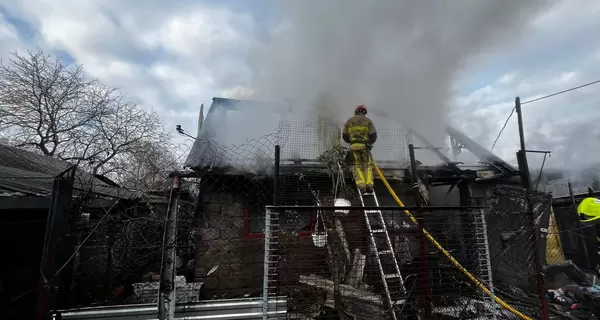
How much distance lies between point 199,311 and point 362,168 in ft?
12.0

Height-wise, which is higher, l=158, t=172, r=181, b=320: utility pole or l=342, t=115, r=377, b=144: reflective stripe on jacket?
l=342, t=115, r=377, b=144: reflective stripe on jacket

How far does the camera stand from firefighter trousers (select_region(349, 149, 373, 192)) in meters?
5.31

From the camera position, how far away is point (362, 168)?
5539 mm

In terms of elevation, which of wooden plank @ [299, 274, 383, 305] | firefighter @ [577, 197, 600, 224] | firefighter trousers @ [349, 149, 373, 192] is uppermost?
firefighter trousers @ [349, 149, 373, 192]

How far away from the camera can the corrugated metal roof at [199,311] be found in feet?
8.71

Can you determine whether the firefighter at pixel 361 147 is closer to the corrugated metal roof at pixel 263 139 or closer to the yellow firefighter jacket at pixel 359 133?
the yellow firefighter jacket at pixel 359 133

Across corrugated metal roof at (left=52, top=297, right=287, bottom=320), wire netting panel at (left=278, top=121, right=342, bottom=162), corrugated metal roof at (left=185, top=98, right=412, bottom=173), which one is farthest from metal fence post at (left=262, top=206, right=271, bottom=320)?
wire netting panel at (left=278, top=121, right=342, bottom=162)

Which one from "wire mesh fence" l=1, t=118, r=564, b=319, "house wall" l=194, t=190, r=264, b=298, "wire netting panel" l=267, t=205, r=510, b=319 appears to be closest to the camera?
"wire netting panel" l=267, t=205, r=510, b=319

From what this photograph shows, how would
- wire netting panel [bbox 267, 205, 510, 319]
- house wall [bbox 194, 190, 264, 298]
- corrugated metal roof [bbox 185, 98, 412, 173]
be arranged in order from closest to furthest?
1. wire netting panel [bbox 267, 205, 510, 319]
2. corrugated metal roof [bbox 185, 98, 412, 173]
3. house wall [bbox 194, 190, 264, 298]

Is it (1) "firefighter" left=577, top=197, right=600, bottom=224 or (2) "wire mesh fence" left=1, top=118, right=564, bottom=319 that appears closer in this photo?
(2) "wire mesh fence" left=1, top=118, right=564, bottom=319

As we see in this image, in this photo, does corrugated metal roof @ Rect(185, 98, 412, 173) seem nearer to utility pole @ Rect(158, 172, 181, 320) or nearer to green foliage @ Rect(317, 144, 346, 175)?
green foliage @ Rect(317, 144, 346, 175)

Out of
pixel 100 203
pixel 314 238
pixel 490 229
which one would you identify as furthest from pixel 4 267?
pixel 490 229

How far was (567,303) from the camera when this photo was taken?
4918mm

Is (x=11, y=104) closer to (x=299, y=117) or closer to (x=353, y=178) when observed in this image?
(x=299, y=117)
